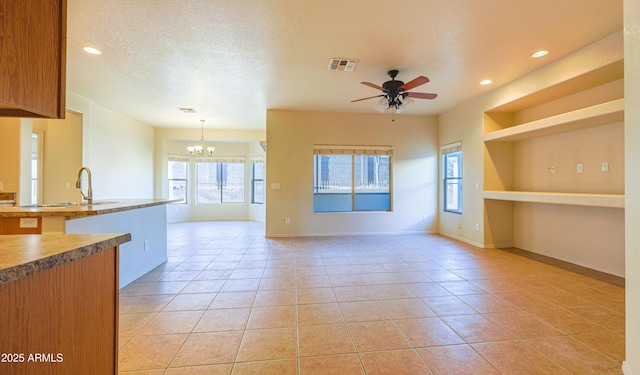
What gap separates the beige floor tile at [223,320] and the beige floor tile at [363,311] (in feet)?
2.93

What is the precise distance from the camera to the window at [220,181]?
8922mm

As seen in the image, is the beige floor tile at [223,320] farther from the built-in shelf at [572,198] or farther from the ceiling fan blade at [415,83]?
the built-in shelf at [572,198]

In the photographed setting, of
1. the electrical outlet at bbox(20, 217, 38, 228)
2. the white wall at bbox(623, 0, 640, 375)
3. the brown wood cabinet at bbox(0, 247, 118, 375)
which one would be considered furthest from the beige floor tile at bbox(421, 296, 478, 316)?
the electrical outlet at bbox(20, 217, 38, 228)

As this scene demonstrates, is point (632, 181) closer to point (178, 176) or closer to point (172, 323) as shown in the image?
point (172, 323)

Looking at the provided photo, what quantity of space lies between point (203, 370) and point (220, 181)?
786cm

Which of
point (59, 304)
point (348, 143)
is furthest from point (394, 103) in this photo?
point (59, 304)

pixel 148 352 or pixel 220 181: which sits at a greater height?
pixel 220 181

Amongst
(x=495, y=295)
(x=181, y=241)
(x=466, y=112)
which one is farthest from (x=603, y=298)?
(x=181, y=241)

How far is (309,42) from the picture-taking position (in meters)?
3.12

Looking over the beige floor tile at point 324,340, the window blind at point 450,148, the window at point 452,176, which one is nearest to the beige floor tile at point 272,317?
the beige floor tile at point 324,340

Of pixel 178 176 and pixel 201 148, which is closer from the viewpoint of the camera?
pixel 201 148

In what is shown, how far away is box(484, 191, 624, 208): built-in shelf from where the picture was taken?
9.68ft

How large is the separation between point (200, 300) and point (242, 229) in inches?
176

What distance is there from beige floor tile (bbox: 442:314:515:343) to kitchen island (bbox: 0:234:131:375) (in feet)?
7.50
